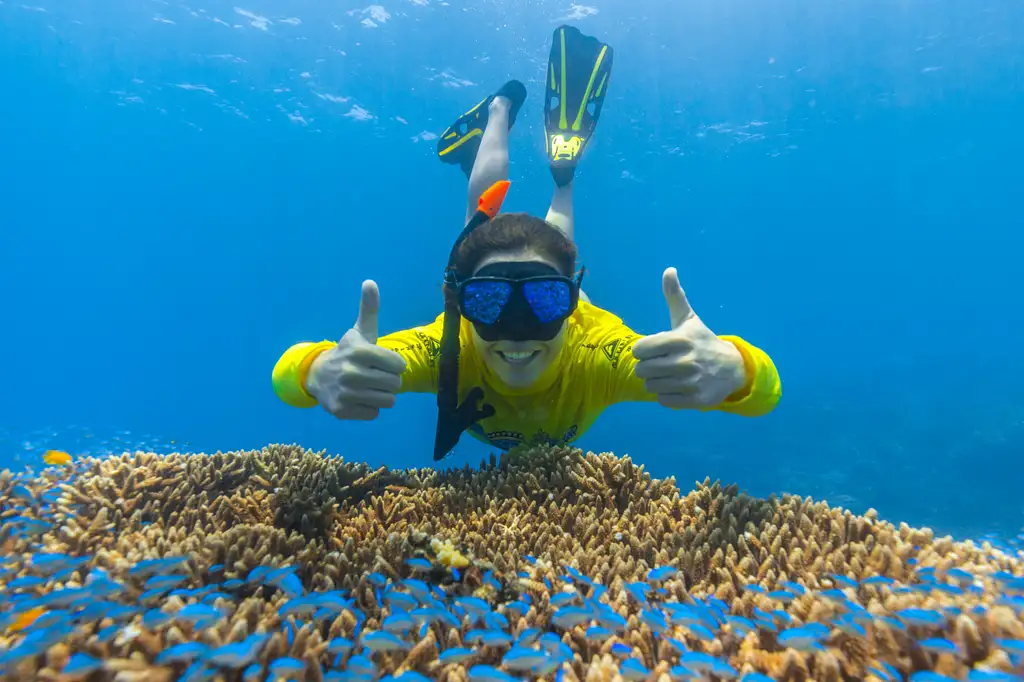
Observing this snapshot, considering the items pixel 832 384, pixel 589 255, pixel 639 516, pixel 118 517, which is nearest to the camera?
pixel 639 516

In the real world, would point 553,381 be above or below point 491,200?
below

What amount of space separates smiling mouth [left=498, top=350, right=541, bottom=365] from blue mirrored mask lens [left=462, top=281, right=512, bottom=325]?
33 centimetres

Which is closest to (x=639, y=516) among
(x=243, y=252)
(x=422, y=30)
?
(x=422, y=30)

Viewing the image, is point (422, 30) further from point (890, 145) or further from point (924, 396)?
point (924, 396)

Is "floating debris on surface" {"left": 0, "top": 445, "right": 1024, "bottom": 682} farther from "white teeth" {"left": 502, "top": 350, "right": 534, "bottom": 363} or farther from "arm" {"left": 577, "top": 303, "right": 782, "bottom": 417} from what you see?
"white teeth" {"left": 502, "top": 350, "right": 534, "bottom": 363}

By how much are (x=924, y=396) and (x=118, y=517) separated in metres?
46.7

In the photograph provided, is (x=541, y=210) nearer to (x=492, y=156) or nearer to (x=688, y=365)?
(x=492, y=156)

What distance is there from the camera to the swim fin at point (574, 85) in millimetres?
9141

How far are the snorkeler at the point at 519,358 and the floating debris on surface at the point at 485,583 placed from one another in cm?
65

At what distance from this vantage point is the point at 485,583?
2.61 metres

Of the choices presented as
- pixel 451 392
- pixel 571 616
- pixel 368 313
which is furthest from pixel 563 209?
pixel 571 616

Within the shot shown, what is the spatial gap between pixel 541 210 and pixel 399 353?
48166mm

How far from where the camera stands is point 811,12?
90.3 feet

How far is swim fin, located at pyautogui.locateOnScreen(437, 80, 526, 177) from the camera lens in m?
8.91
